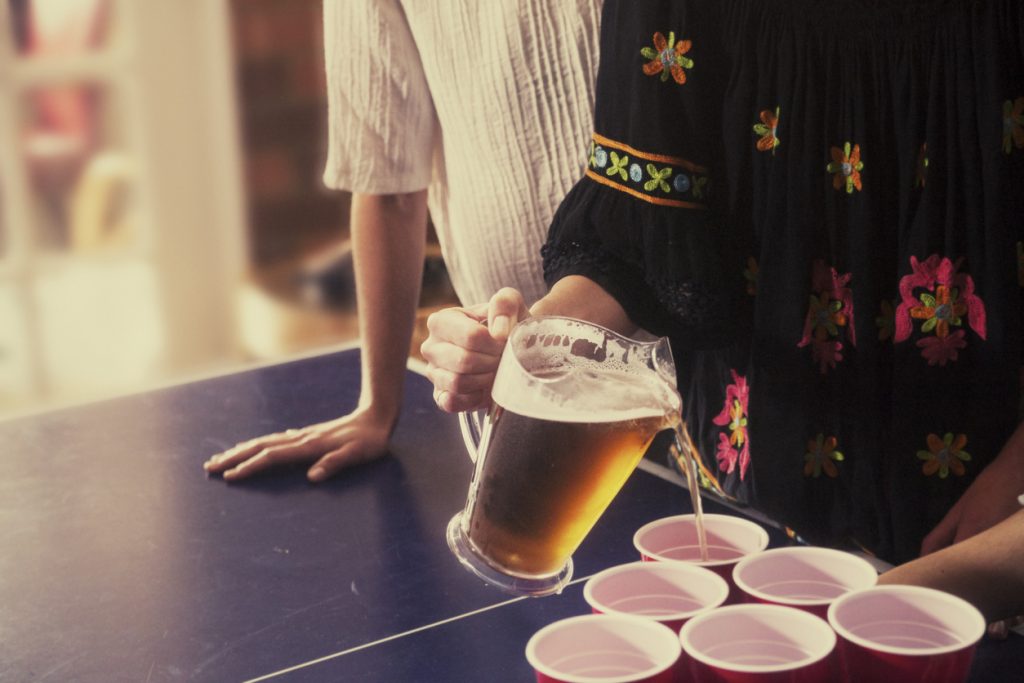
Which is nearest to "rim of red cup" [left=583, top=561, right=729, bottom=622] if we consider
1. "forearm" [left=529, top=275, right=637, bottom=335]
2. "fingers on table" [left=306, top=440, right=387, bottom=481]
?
"forearm" [left=529, top=275, right=637, bottom=335]

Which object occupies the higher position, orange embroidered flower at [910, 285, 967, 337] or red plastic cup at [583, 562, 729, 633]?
orange embroidered flower at [910, 285, 967, 337]

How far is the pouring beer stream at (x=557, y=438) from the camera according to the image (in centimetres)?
92

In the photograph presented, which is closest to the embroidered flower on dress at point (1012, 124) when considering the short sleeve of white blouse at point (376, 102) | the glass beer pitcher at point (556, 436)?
the glass beer pitcher at point (556, 436)

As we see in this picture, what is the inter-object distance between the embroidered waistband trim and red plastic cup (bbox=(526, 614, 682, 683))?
57 centimetres

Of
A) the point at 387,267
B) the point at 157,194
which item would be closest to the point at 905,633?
the point at 387,267

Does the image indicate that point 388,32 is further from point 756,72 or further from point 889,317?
point 889,317

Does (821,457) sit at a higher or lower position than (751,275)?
lower

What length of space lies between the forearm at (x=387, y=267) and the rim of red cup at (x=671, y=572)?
2.83 ft

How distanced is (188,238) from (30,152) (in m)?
0.65

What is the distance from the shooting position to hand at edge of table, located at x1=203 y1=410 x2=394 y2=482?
155cm

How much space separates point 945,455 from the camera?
1.25 m

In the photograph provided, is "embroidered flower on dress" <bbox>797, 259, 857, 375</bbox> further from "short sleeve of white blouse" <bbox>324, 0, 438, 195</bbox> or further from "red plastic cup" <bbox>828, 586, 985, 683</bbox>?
"short sleeve of white blouse" <bbox>324, 0, 438, 195</bbox>

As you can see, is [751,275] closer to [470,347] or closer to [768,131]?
[768,131]

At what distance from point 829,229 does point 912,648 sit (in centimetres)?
57
